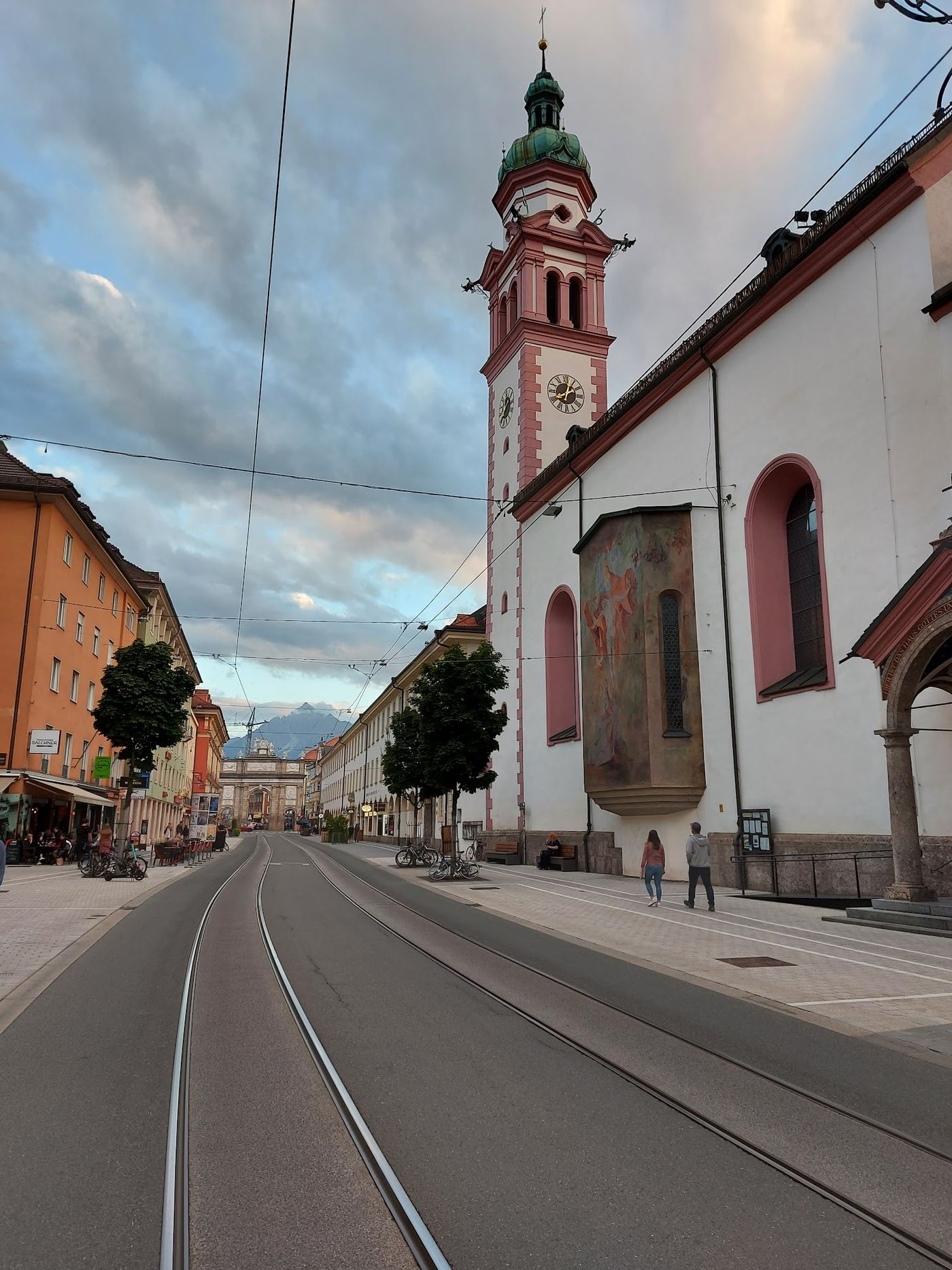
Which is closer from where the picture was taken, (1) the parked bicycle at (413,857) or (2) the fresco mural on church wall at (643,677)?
(2) the fresco mural on church wall at (643,677)

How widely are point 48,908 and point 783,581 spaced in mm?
17146

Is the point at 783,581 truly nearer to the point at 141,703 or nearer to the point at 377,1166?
the point at 377,1166

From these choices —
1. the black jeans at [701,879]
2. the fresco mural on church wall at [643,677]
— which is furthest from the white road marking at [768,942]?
the fresco mural on church wall at [643,677]

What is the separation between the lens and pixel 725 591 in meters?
21.6

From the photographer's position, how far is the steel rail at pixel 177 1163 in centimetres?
347

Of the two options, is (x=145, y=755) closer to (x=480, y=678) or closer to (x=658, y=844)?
(x=480, y=678)

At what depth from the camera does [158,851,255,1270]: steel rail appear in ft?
11.4

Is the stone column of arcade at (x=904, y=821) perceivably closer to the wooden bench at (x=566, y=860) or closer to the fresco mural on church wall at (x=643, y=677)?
the fresco mural on church wall at (x=643, y=677)

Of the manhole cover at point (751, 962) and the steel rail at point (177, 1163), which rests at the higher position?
the steel rail at point (177, 1163)

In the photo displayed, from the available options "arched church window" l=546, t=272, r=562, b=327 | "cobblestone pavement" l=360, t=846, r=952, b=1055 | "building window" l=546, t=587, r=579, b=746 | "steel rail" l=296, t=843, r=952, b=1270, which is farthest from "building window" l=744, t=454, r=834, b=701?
"arched church window" l=546, t=272, r=562, b=327

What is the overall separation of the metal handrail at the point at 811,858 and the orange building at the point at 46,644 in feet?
79.0

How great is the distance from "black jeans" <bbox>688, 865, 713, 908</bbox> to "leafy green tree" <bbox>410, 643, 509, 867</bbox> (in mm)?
10658

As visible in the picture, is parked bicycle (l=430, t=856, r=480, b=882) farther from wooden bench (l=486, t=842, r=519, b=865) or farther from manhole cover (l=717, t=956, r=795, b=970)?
manhole cover (l=717, t=956, r=795, b=970)

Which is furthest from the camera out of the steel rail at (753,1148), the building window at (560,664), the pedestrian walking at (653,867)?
the building window at (560,664)
